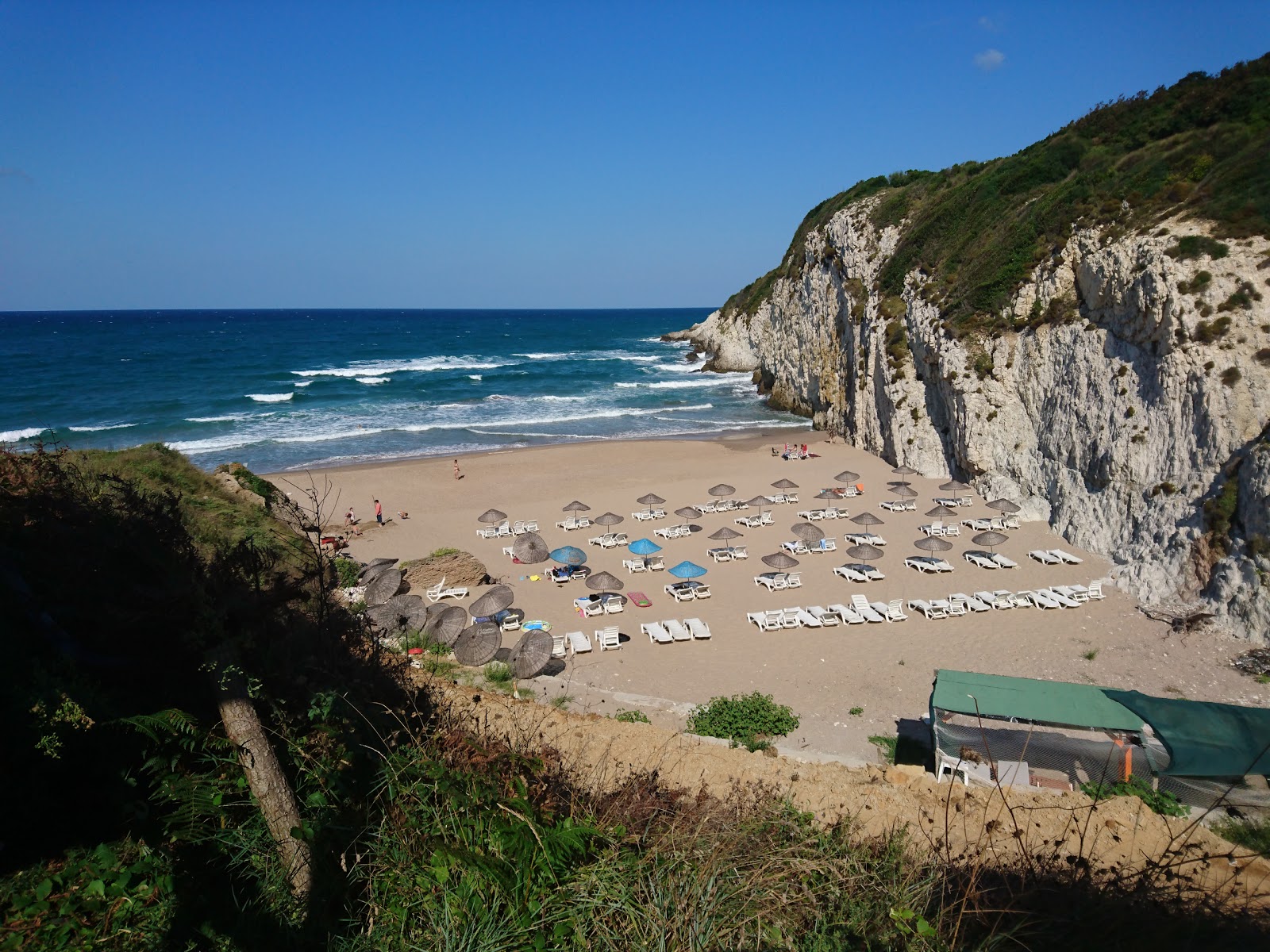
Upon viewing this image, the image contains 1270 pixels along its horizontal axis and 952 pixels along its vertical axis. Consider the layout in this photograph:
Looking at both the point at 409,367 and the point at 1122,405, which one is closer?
the point at 1122,405

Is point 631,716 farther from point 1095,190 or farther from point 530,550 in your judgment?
point 1095,190

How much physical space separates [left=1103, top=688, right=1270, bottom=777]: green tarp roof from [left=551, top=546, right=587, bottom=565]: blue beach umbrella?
44.7ft

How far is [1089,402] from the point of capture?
21.8 m


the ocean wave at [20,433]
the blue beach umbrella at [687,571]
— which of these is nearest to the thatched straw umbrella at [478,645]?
the blue beach umbrella at [687,571]

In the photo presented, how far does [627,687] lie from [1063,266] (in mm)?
20989

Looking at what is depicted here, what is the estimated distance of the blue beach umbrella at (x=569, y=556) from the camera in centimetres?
2059

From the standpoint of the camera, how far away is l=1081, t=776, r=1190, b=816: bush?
24.2ft

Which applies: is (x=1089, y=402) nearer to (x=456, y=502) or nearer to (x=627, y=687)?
(x=627, y=687)

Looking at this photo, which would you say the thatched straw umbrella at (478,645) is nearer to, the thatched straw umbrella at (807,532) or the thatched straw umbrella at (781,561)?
the thatched straw umbrella at (781,561)

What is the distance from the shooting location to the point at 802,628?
1719 cm

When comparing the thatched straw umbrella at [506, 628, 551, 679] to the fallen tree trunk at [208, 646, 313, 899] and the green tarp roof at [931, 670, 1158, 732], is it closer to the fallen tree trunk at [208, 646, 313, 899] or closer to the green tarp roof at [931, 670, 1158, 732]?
the green tarp roof at [931, 670, 1158, 732]

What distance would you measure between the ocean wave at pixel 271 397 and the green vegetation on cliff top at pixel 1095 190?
42.2 metres

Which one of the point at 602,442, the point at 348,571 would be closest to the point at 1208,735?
the point at 348,571

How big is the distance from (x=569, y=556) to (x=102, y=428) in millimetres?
35053
